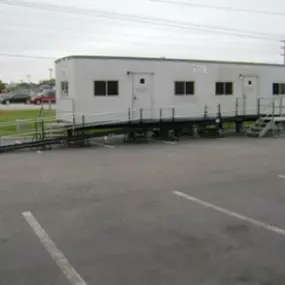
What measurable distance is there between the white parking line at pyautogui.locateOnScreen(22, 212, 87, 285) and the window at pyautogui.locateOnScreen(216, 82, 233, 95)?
1392cm

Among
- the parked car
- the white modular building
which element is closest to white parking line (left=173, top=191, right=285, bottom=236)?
the white modular building

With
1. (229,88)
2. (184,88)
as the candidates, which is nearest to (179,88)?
(184,88)

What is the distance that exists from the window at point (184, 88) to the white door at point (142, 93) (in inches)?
50.6

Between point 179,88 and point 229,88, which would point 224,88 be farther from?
point 179,88

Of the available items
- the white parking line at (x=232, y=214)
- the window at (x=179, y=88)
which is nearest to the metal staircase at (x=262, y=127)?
the window at (x=179, y=88)

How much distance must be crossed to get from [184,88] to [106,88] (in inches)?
145

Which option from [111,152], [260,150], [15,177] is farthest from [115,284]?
[260,150]

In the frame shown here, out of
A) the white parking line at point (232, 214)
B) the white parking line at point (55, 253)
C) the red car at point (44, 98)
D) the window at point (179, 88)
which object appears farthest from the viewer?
the red car at point (44, 98)

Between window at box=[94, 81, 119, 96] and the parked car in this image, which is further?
the parked car

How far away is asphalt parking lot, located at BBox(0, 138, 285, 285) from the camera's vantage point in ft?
14.7

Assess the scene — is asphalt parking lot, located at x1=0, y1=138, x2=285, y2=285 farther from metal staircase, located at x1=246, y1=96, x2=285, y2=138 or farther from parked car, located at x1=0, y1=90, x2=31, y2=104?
parked car, located at x1=0, y1=90, x2=31, y2=104

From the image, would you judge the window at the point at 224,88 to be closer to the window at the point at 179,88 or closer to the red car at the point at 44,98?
the window at the point at 179,88

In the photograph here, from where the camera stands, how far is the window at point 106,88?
1630 centimetres

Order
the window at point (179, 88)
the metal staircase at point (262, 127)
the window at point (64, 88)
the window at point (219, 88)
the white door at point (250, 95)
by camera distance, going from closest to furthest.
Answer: the window at point (64, 88) < the window at point (179, 88) < the metal staircase at point (262, 127) < the window at point (219, 88) < the white door at point (250, 95)
